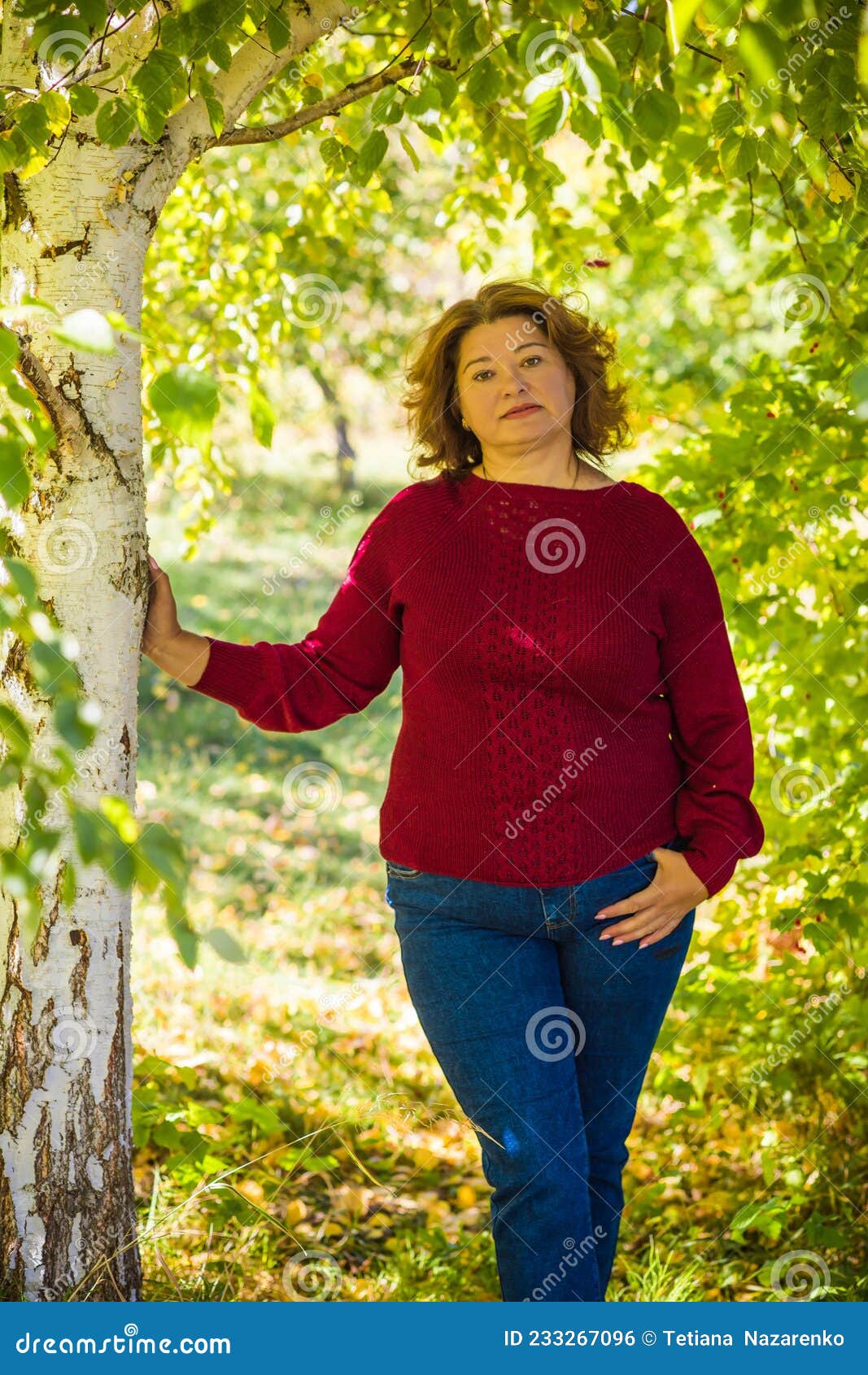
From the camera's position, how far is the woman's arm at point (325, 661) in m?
2.13

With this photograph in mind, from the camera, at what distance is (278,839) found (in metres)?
5.57

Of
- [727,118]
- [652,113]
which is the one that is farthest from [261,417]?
[727,118]

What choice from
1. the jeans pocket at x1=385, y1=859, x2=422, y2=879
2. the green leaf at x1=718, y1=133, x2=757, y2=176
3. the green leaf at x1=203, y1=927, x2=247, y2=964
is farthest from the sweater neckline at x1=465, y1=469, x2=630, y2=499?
the green leaf at x1=203, y1=927, x2=247, y2=964

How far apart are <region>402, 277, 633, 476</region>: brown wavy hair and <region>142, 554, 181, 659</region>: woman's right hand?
55 centimetres

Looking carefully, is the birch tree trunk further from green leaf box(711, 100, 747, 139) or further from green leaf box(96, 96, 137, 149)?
green leaf box(711, 100, 747, 139)

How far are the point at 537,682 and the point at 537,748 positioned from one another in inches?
4.1

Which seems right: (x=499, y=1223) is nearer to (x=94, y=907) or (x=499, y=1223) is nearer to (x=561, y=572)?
(x=94, y=907)

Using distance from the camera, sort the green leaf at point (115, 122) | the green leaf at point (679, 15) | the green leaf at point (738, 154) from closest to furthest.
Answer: the green leaf at point (679, 15)
the green leaf at point (115, 122)
the green leaf at point (738, 154)

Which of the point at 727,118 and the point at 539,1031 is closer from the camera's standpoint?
the point at 727,118

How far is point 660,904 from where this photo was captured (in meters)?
2.04

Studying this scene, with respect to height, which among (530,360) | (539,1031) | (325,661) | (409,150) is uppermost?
(409,150)

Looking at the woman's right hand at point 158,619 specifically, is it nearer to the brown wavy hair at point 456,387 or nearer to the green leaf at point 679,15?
the brown wavy hair at point 456,387

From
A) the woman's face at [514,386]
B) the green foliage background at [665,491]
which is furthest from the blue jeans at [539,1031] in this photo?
the woman's face at [514,386]

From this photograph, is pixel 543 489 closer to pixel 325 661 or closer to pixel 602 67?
pixel 325 661
